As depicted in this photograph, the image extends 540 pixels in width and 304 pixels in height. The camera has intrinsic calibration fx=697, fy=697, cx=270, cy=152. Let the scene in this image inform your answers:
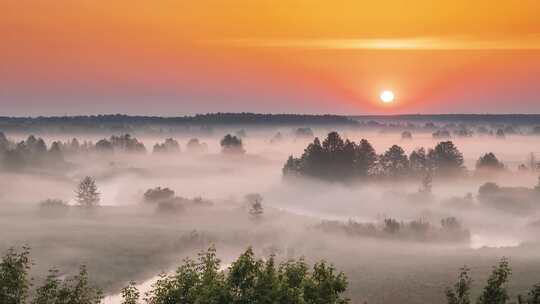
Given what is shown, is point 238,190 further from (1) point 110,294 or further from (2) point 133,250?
(1) point 110,294

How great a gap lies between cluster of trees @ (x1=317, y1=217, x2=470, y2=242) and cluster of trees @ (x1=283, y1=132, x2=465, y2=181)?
64385mm

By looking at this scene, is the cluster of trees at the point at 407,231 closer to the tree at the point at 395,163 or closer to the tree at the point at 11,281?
the tree at the point at 395,163

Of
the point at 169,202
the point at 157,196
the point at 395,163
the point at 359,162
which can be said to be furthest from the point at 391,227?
the point at 395,163

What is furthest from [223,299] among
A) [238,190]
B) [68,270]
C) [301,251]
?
[238,190]

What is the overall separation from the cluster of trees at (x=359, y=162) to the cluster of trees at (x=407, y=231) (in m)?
64.4

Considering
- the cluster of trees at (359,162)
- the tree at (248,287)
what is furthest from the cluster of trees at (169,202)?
the tree at (248,287)

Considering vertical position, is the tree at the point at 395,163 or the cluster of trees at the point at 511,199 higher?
the tree at the point at 395,163

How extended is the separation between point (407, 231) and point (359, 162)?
72.2 metres

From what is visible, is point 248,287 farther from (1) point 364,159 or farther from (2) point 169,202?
(1) point 364,159

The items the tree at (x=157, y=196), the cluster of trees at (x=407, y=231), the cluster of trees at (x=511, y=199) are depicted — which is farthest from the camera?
the tree at (x=157, y=196)

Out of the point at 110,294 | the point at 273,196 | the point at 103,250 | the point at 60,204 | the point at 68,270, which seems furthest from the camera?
the point at 273,196

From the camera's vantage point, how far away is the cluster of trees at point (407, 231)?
11386cm

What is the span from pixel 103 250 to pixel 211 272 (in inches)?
2583

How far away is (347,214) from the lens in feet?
513
